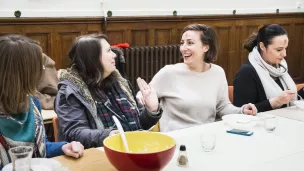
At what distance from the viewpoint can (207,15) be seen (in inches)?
206

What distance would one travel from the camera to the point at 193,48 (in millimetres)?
2717

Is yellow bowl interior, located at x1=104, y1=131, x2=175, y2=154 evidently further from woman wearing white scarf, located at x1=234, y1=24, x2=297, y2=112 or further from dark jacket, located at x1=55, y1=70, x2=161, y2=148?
woman wearing white scarf, located at x1=234, y1=24, x2=297, y2=112

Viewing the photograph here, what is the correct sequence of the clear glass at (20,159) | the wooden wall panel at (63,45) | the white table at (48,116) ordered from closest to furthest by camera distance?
1. the clear glass at (20,159)
2. the white table at (48,116)
3. the wooden wall panel at (63,45)

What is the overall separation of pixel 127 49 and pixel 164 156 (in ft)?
10.5

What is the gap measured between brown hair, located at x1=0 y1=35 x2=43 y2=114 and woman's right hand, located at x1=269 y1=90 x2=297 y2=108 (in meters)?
1.65

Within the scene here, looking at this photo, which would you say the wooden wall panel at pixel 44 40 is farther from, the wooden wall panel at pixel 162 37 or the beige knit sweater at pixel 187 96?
the beige knit sweater at pixel 187 96

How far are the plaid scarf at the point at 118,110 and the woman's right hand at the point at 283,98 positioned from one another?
0.98 metres

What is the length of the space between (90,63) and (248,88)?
1.24 meters

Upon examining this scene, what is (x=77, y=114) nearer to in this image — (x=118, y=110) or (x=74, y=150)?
(x=118, y=110)

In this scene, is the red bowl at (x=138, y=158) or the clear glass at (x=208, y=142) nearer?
the red bowl at (x=138, y=158)

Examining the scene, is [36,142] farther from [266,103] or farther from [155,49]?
[155,49]

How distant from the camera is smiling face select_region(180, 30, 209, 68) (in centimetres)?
270

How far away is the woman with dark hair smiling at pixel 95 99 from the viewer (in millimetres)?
2109

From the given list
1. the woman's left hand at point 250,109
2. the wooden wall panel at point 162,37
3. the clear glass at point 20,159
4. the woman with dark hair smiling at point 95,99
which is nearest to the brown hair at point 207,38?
the woman's left hand at point 250,109
